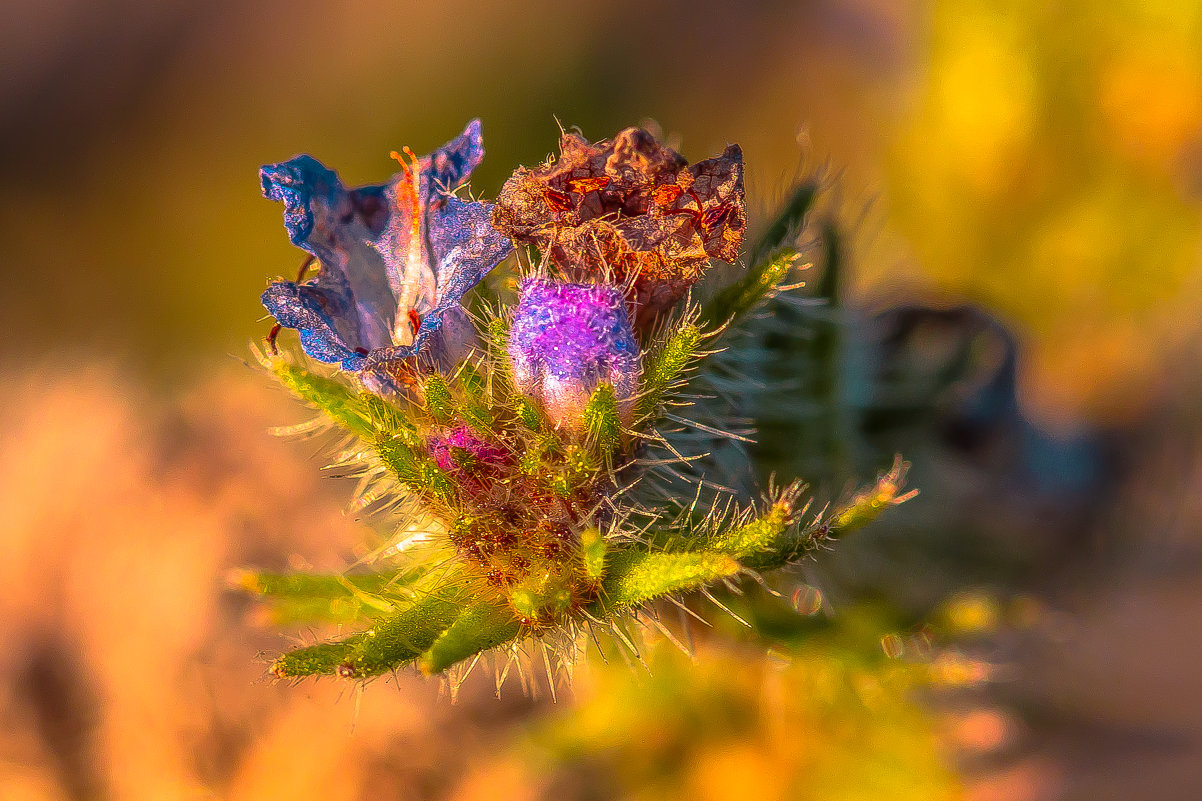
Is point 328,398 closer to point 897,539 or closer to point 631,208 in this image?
point 631,208

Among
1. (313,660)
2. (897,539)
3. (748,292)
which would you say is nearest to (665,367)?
(748,292)

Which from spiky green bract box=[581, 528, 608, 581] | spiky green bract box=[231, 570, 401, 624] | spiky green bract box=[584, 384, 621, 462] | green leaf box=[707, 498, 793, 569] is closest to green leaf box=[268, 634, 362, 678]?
spiky green bract box=[231, 570, 401, 624]

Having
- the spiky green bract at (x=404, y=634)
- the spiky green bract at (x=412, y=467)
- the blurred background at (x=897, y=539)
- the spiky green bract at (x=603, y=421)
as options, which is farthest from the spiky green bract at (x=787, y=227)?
the spiky green bract at (x=404, y=634)

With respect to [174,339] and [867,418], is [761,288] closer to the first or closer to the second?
[867,418]

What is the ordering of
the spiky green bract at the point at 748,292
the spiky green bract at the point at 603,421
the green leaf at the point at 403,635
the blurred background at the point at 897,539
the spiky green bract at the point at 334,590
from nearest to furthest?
the green leaf at the point at 403,635 → the spiky green bract at the point at 603,421 → the spiky green bract at the point at 748,292 → the spiky green bract at the point at 334,590 → the blurred background at the point at 897,539

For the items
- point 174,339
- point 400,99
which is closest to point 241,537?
point 174,339

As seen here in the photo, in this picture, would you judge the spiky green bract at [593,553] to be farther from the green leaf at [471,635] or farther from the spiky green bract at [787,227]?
the spiky green bract at [787,227]
